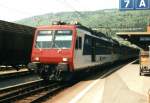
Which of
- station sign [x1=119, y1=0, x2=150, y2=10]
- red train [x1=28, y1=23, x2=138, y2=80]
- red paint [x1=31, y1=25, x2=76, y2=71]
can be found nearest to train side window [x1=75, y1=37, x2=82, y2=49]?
red train [x1=28, y1=23, x2=138, y2=80]

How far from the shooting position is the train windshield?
18359 mm

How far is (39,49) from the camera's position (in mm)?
18812

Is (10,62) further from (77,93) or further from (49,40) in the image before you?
(77,93)

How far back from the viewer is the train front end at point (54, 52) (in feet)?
58.8

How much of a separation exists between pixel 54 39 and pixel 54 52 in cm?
75

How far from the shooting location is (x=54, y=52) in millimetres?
18281

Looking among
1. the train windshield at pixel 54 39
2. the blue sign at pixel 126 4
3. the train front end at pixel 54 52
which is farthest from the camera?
A: the blue sign at pixel 126 4

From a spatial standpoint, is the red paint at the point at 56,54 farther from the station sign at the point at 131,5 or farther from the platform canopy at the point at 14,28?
the platform canopy at the point at 14,28

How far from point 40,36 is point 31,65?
169cm

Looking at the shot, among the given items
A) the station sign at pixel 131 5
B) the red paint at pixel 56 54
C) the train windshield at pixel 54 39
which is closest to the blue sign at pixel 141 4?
the station sign at pixel 131 5

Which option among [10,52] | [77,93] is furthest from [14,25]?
[77,93]

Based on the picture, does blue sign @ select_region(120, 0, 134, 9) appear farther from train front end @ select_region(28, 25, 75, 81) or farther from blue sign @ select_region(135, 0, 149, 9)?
train front end @ select_region(28, 25, 75, 81)

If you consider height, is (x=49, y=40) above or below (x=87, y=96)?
above

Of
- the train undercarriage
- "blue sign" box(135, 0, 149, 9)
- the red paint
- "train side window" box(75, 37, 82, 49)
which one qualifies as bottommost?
the train undercarriage
